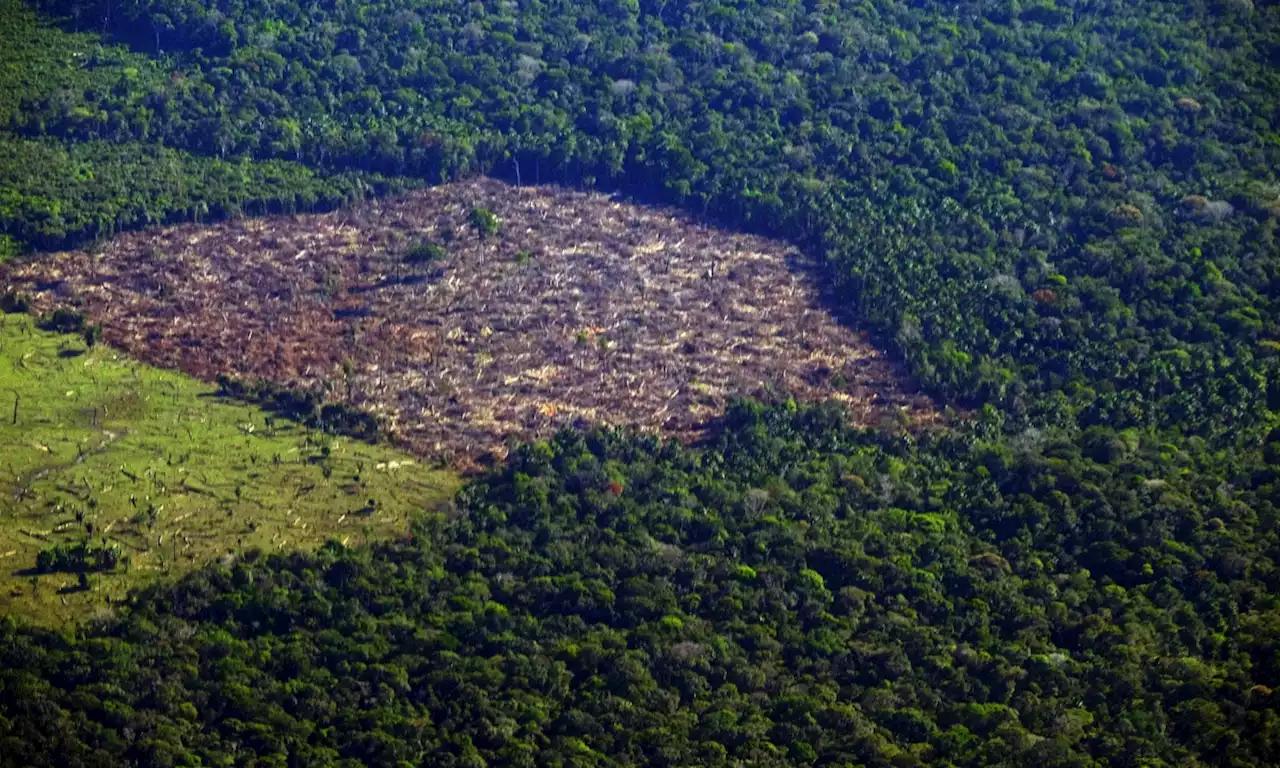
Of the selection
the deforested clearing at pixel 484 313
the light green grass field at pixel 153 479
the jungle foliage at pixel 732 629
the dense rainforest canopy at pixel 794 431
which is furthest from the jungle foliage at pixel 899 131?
the light green grass field at pixel 153 479

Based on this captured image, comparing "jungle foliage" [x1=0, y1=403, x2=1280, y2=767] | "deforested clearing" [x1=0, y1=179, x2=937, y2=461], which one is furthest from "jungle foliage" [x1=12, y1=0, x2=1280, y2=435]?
"jungle foliage" [x1=0, y1=403, x2=1280, y2=767]

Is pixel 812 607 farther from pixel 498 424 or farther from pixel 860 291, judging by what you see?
pixel 860 291

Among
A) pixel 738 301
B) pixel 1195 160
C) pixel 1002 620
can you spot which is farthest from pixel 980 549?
pixel 1195 160

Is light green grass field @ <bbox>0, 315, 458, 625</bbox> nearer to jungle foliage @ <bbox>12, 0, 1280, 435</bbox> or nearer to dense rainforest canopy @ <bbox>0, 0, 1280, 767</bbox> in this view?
dense rainforest canopy @ <bbox>0, 0, 1280, 767</bbox>

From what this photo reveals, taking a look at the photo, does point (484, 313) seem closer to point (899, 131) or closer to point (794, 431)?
point (794, 431)

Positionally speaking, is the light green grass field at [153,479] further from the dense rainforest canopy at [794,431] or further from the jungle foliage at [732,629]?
the dense rainforest canopy at [794,431]

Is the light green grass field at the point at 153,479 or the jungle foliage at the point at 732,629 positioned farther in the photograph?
the light green grass field at the point at 153,479

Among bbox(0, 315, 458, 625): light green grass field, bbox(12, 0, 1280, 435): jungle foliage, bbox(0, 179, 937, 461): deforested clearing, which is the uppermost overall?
bbox(12, 0, 1280, 435): jungle foliage
